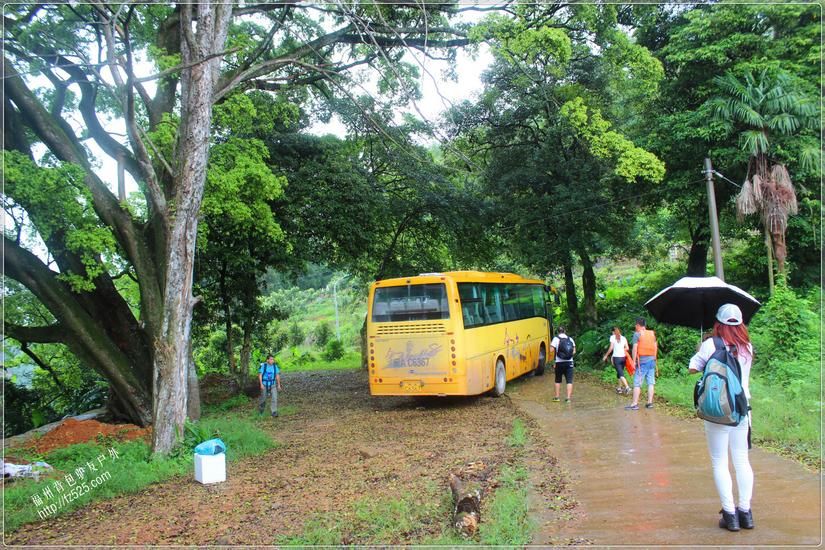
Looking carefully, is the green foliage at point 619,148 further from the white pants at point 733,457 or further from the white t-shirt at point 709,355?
the white pants at point 733,457

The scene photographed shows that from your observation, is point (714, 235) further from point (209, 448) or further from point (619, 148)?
point (209, 448)

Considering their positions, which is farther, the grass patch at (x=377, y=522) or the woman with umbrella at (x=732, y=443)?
the grass patch at (x=377, y=522)

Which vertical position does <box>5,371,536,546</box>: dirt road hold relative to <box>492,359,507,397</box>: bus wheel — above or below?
below

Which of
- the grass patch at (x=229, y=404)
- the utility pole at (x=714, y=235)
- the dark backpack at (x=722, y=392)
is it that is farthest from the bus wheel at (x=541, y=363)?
the dark backpack at (x=722, y=392)

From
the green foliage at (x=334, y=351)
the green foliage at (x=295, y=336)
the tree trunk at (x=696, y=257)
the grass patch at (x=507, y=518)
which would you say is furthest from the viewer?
the green foliage at (x=295, y=336)

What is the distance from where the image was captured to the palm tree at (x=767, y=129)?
47.4 ft

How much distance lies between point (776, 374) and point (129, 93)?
13473 mm

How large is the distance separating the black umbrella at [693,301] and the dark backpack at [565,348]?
18.3 ft

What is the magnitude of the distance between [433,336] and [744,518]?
817cm

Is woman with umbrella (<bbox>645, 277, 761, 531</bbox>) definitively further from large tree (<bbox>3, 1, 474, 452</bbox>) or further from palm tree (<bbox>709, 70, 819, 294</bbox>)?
palm tree (<bbox>709, 70, 819, 294</bbox>)

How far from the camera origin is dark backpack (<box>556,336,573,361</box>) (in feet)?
40.7

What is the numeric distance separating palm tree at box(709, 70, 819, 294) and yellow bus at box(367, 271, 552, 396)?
755cm

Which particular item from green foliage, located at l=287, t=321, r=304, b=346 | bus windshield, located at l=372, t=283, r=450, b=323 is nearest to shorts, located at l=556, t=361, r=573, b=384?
bus windshield, located at l=372, t=283, r=450, b=323

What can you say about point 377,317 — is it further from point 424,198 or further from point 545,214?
point 545,214
